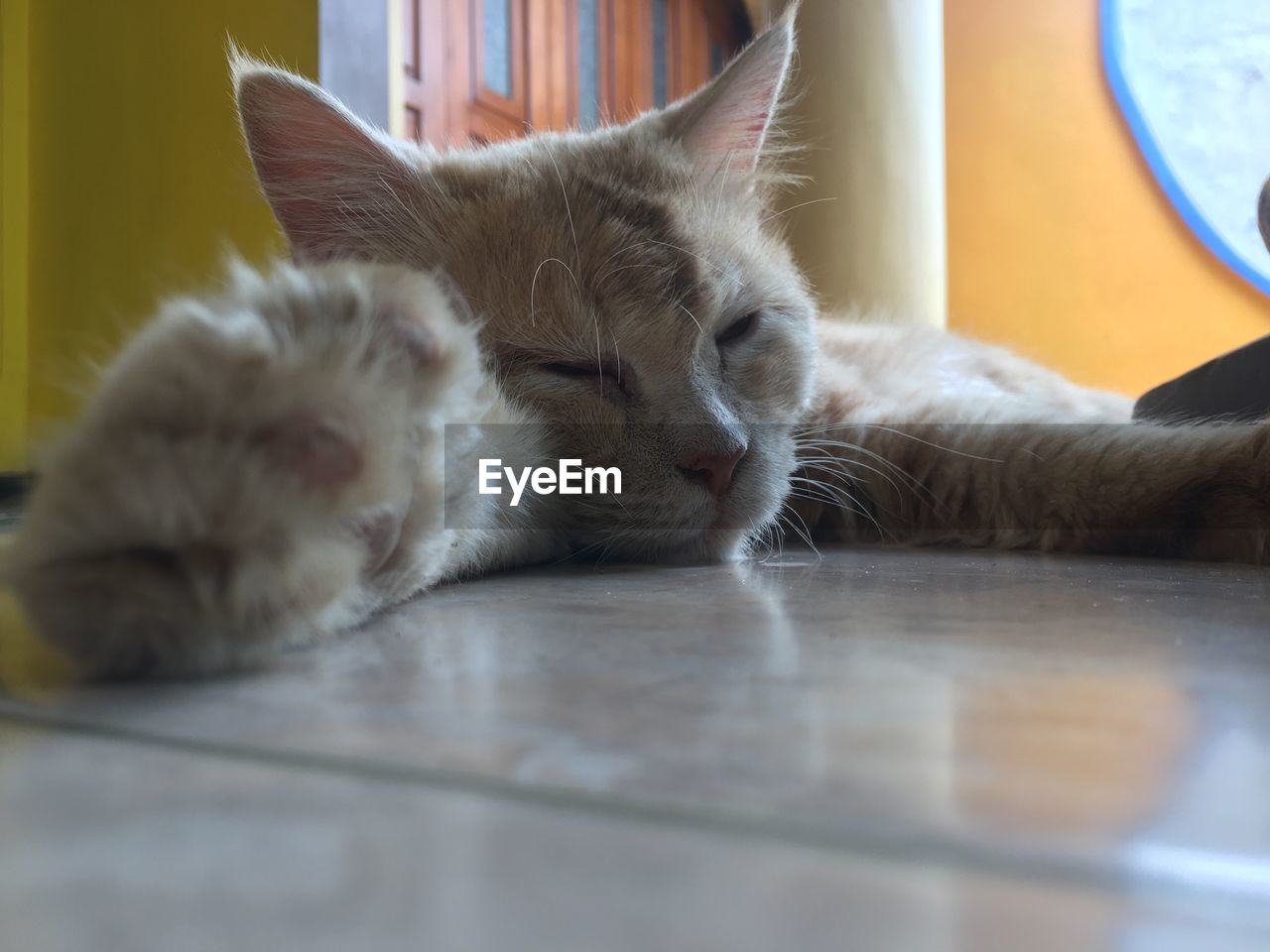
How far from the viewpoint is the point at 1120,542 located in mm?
1195

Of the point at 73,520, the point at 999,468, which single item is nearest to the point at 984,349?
the point at 999,468

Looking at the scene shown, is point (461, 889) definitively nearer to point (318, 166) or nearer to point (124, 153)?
Answer: point (318, 166)

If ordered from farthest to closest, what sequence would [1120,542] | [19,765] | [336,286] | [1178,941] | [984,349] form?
[984,349] < [1120,542] < [336,286] < [19,765] < [1178,941]

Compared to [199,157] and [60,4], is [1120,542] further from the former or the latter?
[60,4]

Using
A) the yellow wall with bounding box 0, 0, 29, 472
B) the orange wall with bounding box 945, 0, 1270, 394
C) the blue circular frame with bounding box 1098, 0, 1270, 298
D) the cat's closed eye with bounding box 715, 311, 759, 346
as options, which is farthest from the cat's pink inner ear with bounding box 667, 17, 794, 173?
the blue circular frame with bounding box 1098, 0, 1270, 298

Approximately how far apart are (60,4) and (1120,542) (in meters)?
3.10

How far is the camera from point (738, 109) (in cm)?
141

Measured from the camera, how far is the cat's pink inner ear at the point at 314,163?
108cm

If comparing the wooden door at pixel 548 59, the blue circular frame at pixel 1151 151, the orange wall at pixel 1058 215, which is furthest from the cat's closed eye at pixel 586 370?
the blue circular frame at pixel 1151 151

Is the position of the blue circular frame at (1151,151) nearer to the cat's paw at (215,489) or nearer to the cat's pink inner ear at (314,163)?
the cat's pink inner ear at (314,163)

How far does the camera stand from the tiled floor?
0.90ft

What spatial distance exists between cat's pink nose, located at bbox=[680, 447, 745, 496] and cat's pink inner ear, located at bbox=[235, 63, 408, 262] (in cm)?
45

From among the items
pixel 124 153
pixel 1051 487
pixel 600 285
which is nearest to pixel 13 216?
pixel 124 153

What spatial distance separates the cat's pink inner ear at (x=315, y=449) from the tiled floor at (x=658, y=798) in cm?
11
